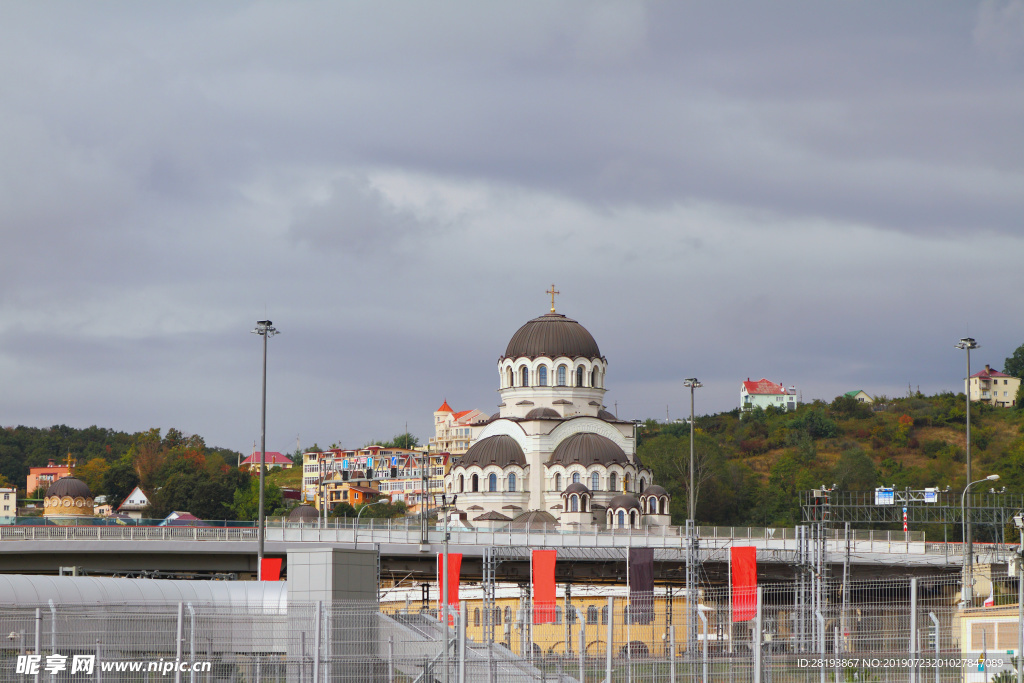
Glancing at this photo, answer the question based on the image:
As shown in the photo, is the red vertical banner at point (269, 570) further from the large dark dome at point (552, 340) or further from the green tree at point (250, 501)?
the green tree at point (250, 501)

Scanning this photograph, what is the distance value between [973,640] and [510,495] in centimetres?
6386

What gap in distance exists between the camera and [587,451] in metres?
92.0

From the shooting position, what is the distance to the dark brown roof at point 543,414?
310 ft

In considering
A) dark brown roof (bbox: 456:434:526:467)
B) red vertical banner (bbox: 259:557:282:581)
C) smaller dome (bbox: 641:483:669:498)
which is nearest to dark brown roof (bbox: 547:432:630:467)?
dark brown roof (bbox: 456:434:526:467)

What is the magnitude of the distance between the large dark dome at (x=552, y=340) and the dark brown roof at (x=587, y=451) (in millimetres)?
→ 6779

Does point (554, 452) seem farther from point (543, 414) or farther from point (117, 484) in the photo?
point (117, 484)

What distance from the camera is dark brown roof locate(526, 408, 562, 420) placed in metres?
94.5

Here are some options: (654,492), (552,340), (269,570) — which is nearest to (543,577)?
(269,570)

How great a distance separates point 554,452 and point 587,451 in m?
2.81

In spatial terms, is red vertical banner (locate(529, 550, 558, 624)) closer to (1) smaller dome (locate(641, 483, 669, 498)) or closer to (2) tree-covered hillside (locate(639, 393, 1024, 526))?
(1) smaller dome (locate(641, 483, 669, 498))

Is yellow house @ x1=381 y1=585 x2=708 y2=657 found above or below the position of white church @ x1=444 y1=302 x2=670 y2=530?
below

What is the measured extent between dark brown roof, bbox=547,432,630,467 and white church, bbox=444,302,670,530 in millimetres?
70

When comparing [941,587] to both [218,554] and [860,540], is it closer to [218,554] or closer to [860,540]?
[860,540]

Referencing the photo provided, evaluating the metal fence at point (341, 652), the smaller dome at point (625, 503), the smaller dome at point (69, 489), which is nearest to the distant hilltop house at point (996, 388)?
the smaller dome at point (625, 503)
